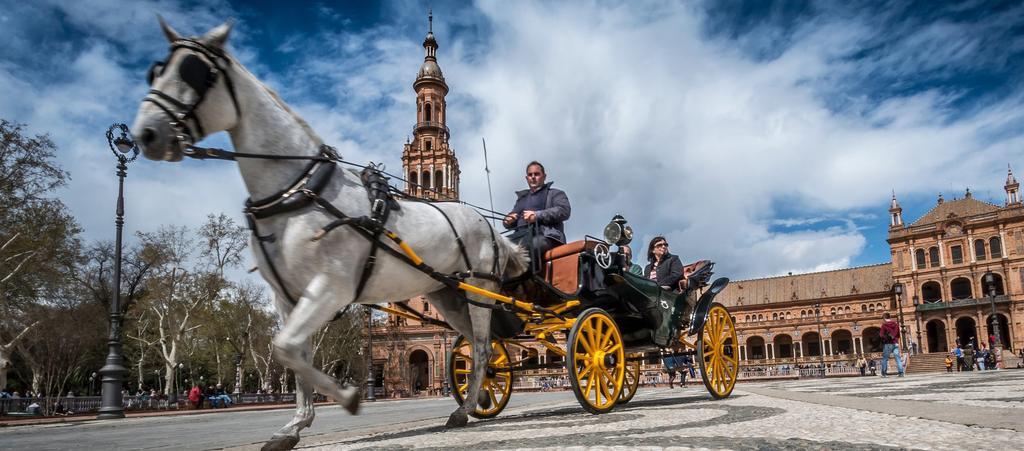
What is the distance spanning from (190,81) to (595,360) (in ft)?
11.7

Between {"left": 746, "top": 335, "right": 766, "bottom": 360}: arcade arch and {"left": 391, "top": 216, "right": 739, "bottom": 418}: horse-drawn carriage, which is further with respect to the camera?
{"left": 746, "top": 335, "right": 766, "bottom": 360}: arcade arch

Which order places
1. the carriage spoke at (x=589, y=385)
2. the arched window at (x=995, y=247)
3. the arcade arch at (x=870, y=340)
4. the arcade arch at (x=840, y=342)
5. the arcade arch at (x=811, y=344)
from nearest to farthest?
the carriage spoke at (x=589, y=385)
the arched window at (x=995, y=247)
the arcade arch at (x=870, y=340)
the arcade arch at (x=840, y=342)
the arcade arch at (x=811, y=344)

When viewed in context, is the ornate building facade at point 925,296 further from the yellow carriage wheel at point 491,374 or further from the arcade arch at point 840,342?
the yellow carriage wheel at point 491,374

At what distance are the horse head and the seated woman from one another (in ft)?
15.8

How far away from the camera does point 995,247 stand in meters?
63.6

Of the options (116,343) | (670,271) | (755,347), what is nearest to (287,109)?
(670,271)

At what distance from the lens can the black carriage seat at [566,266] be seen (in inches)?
225

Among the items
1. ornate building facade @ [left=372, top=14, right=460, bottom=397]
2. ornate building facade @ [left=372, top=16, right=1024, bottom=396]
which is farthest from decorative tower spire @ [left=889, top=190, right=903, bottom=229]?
ornate building facade @ [left=372, top=14, right=460, bottom=397]

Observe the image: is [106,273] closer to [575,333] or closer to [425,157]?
[425,157]

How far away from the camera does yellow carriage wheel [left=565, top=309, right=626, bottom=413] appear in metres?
5.23

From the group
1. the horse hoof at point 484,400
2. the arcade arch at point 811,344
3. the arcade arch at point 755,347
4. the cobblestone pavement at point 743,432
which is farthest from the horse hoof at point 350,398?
the arcade arch at point 755,347

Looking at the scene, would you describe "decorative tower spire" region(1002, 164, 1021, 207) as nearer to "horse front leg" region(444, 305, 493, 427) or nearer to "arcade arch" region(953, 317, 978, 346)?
"arcade arch" region(953, 317, 978, 346)

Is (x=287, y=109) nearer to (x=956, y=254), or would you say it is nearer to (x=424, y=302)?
(x=424, y=302)

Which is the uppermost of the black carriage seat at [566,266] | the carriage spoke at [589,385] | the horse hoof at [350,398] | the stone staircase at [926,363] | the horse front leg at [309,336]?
the black carriage seat at [566,266]
